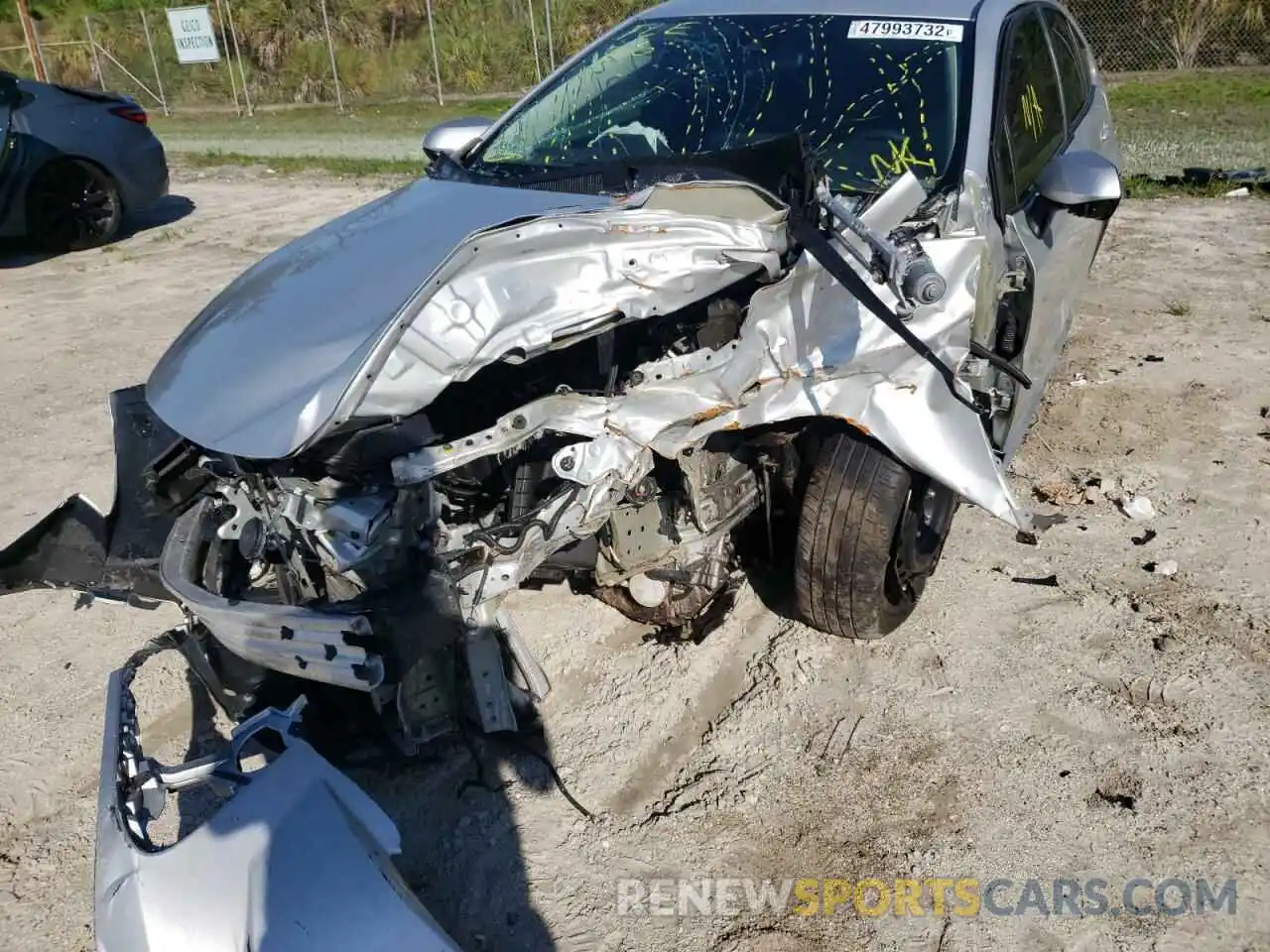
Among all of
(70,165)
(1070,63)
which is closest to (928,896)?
(1070,63)

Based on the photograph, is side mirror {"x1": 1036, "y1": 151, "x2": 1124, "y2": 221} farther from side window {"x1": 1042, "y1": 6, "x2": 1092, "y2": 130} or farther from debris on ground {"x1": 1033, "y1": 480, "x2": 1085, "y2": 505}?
debris on ground {"x1": 1033, "y1": 480, "x2": 1085, "y2": 505}

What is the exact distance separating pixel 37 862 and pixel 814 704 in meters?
2.18

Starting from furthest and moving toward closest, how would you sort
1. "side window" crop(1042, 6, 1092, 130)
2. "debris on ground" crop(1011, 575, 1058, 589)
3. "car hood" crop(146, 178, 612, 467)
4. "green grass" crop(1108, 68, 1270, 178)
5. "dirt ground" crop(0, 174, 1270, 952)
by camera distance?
"green grass" crop(1108, 68, 1270, 178), "side window" crop(1042, 6, 1092, 130), "debris on ground" crop(1011, 575, 1058, 589), "dirt ground" crop(0, 174, 1270, 952), "car hood" crop(146, 178, 612, 467)

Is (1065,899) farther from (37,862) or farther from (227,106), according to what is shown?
(227,106)

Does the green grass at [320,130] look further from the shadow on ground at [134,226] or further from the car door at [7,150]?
the car door at [7,150]

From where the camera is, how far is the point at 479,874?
2.51 m

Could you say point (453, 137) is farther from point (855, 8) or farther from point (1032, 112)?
A: point (1032, 112)

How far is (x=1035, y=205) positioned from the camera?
10.9 feet

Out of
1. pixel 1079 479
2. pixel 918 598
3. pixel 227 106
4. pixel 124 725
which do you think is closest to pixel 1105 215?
pixel 1079 479

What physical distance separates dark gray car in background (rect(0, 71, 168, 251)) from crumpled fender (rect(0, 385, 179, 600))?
250 inches

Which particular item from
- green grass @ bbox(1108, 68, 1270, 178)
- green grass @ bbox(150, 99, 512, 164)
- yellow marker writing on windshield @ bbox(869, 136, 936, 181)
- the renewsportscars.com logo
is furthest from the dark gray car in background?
green grass @ bbox(1108, 68, 1270, 178)

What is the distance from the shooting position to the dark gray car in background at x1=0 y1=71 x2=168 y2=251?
26.1ft

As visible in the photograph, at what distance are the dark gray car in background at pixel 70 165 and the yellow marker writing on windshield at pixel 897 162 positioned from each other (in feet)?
24.9

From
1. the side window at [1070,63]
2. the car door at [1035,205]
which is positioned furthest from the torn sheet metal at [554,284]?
the side window at [1070,63]
